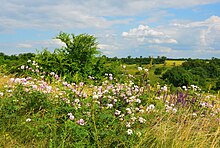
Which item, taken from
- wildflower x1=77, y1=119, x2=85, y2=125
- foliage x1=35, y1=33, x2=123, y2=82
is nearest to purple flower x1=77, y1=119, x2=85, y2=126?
wildflower x1=77, y1=119, x2=85, y2=125

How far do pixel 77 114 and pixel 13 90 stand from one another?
1.54 meters

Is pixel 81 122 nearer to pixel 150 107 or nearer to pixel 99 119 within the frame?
pixel 99 119

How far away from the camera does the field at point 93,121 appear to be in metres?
4.54

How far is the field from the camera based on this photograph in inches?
A: 179

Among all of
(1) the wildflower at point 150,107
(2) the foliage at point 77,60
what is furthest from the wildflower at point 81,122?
(2) the foliage at point 77,60

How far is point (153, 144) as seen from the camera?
4.75 metres

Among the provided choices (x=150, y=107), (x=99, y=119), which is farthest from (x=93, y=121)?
(x=150, y=107)

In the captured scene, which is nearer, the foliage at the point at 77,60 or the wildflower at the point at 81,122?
the wildflower at the point at 81,122

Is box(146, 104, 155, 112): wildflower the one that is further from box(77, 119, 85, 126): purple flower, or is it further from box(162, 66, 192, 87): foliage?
box(162, 66, 192, 87): foliage

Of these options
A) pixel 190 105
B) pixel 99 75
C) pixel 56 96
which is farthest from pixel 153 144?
pixel 99 75

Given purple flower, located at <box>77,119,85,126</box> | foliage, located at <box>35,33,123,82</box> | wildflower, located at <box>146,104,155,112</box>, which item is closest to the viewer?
purple flower, located at <box>77,119,85,126</box>

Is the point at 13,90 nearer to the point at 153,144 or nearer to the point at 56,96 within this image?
the point at 56,96

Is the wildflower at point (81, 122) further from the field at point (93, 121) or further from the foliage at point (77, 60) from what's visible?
the foliage at point (77, 60)

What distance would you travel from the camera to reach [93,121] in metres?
4.61
